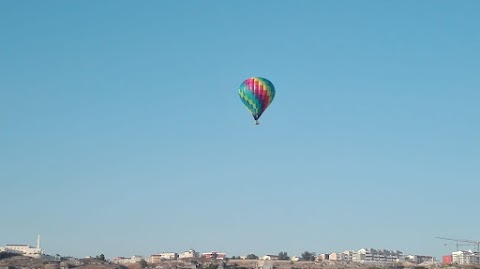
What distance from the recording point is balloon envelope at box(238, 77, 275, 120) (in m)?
61.1

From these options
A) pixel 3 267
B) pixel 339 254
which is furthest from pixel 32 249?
pixel 339 254

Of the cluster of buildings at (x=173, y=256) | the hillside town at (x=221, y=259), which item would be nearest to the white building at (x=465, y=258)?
the hillside town at (x=221, y=259)

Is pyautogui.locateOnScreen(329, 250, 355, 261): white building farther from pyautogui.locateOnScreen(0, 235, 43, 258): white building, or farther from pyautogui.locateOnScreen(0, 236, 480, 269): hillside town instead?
pyautogui.locateOnScreen(0, 235, 43, 258): white building

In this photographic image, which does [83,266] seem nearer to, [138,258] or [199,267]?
[199,267]

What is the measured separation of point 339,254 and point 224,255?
27.6 m

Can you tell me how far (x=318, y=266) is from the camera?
150625mm

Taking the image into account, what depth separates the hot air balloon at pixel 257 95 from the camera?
200 feet

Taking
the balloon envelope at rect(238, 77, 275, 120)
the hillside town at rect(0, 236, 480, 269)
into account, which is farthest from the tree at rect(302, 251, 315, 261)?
the balloon envelope at rect(238, 77, 275, 120)

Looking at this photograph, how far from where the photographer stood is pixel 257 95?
61.3 meters

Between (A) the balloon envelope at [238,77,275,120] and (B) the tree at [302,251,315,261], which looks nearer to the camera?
(A) the balloon envelope at [238,77,275,120]

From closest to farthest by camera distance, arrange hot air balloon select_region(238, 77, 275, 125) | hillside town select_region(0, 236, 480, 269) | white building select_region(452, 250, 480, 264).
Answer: hot air balloon select_region(238, 77, 275, 125) < hillside town select_region(0, 236, 480, 269) < white building select_region(452, 250, 480, 264)

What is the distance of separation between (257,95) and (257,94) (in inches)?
3.0

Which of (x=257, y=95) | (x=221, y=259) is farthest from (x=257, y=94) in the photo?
(x=221, y=259)

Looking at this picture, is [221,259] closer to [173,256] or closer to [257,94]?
[173,256]
